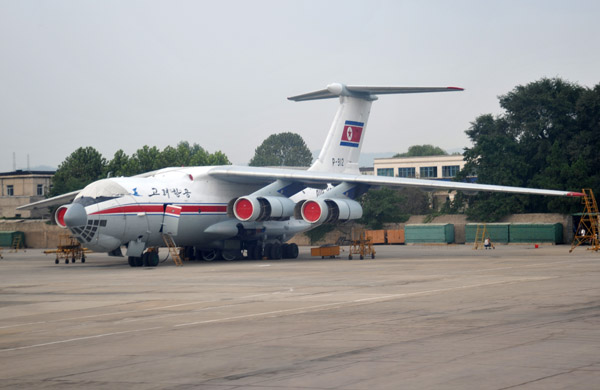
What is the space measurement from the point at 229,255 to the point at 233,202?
3538 mm

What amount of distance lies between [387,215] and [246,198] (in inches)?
1124

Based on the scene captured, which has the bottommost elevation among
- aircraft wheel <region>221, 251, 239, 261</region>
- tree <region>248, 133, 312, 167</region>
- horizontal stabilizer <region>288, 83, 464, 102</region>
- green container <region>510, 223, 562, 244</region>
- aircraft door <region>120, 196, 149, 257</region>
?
aircraft wheel <region>221, 251, 239, 261</region>

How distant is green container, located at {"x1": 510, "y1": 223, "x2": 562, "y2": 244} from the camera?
160 ft

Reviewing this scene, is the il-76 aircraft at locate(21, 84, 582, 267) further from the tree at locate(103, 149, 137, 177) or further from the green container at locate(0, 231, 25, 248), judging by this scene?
the tree at locate(103, 149, 137, 177)

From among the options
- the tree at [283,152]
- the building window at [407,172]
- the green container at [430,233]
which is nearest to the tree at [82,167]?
the green container at [430,233]

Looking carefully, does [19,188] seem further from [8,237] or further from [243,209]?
[243,209]

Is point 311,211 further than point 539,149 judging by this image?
No

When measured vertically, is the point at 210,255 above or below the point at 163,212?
below

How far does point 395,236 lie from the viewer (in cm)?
5738

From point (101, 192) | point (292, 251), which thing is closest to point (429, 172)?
point (292, 251)

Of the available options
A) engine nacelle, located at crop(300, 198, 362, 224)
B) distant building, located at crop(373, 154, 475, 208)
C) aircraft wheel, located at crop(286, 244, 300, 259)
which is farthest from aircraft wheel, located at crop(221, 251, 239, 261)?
distant building, located at crop(373, 154, 475, 208)

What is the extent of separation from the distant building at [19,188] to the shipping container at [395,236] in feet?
145

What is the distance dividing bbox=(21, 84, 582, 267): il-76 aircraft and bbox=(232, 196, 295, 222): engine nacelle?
1.7 inches

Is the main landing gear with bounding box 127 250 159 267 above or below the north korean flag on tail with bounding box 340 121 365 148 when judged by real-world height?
below
